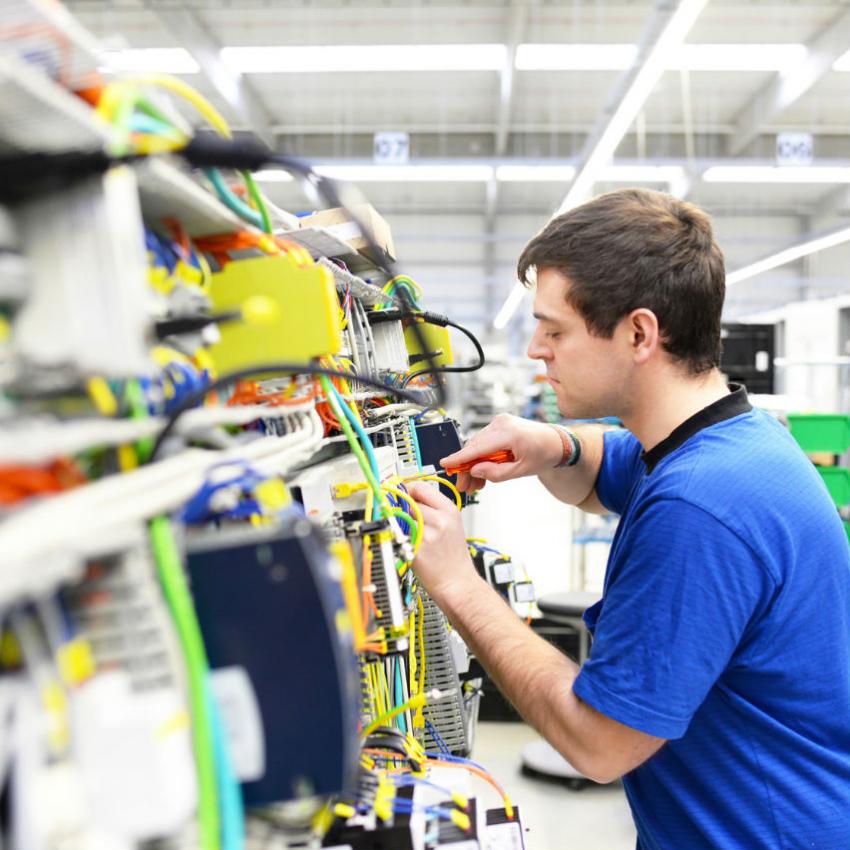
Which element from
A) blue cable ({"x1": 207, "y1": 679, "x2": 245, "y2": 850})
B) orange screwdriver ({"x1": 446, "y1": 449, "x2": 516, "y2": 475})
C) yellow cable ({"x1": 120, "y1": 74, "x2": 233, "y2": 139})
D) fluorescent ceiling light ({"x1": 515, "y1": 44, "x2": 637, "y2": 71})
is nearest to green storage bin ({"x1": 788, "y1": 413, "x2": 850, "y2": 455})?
fluorescent ceiling light ({"x1": 515, "y1": 44, "x2": 637, "y2": 71})

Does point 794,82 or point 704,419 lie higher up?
point 794,82

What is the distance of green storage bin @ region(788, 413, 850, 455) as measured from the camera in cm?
392

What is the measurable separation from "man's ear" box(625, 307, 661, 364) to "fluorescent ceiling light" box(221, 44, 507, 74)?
436 centimetres

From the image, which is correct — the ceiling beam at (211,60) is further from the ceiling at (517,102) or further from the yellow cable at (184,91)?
the yellow cable at (184,91)

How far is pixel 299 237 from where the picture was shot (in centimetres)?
103

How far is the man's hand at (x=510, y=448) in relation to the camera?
1.41 metres

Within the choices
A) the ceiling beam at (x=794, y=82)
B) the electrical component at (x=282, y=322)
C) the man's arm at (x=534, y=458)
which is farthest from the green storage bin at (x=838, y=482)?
the electrical component at (x=282, y=322)

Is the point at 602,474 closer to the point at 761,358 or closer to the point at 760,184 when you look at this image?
the point at 761,358

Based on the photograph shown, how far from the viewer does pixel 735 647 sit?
96 centimetres

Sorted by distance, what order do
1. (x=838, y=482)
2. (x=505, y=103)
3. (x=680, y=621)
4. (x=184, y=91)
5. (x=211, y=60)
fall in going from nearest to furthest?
(x=184, y=91) < (x=680, y=621) < (x=838, y=482) < (x=211, y=60) < (x=505, y=103)

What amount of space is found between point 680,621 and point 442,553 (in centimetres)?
29

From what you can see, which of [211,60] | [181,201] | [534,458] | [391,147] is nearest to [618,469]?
[534,458]

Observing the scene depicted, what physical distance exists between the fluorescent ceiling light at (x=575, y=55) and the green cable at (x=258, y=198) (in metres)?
5.09

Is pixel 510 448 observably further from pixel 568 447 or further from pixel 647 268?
pixel 647 268
